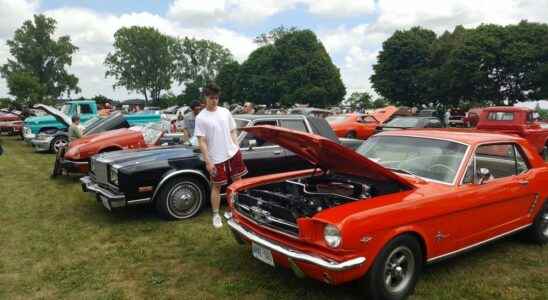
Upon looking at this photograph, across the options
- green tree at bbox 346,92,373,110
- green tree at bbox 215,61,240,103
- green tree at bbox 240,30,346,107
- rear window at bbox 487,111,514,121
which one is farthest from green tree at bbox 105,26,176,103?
rear window at bbox 487,111,514,121

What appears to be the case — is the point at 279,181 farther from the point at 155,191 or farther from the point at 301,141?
the point at 155,191

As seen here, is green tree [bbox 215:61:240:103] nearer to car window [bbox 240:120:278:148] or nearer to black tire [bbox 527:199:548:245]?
car window [bbox 240:120:278:148]

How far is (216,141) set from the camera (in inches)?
207

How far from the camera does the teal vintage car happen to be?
1460cm

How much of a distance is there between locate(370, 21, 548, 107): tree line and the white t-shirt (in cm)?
3615

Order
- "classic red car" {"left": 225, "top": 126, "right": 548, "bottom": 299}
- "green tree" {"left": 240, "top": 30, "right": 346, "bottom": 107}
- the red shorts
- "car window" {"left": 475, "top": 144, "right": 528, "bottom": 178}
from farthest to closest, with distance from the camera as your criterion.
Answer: "green tree" {"left": 240, "top": 30, "right": 346, "bottom": 107} < the red shorts < "car window" {"left": 475, "top": 144, "right": 528, "bottom": 178} < "classic red car" {"left": 225, "top": 126, "right": 548, "bottom": 299}

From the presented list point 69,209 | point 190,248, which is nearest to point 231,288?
point 190,248

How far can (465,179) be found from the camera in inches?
154

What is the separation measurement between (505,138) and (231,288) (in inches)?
138

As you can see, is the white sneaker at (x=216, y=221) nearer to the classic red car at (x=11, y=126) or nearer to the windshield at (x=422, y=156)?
the windshield at (x=422, y=156)

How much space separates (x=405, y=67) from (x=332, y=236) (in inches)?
1792

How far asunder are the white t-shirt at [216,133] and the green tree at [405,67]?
41621mm

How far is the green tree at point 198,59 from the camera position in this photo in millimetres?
78500

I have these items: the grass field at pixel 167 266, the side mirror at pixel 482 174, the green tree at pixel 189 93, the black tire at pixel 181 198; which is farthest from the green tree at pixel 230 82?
the side mirror at pixel 482 174
